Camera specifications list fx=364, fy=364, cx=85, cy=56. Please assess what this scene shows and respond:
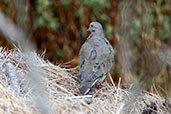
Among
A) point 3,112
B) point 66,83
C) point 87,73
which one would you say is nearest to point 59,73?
point 66,83

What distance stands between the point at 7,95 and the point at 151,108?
3.68 feet

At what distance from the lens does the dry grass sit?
235 cm

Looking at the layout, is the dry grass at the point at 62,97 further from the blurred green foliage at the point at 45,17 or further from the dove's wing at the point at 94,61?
the blurred green foliage at the point at 45,17

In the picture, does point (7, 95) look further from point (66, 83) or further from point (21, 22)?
point (21, 22)

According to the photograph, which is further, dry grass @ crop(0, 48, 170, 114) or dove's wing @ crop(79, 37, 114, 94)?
dove's wing @ crop(79, 37, 114, 94)

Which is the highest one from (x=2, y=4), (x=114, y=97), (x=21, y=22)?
(x=2, y=4)

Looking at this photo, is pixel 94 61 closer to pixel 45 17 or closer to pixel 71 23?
pixel 45 17

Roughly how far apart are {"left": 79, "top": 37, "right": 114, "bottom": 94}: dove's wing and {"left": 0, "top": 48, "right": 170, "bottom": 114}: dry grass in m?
0.10

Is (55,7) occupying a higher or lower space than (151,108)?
higher

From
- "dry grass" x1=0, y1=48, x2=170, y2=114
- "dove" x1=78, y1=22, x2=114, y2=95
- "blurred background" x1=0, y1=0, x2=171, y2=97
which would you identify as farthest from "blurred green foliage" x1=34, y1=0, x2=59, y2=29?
"dry grass" x1=0, y1=48, x2=170, y2=114

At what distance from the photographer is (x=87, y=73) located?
3418 millimetres

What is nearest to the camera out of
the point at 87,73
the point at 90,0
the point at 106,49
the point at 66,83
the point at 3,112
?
the point at 3,112

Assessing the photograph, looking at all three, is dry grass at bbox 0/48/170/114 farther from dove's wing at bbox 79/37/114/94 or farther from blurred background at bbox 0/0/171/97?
blurred background at bbox 0/0/171/97

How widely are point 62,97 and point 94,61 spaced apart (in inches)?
38.7
